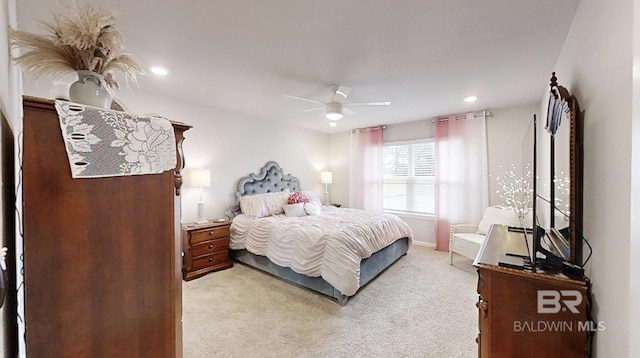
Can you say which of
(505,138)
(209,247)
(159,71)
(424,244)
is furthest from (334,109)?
(424,244)

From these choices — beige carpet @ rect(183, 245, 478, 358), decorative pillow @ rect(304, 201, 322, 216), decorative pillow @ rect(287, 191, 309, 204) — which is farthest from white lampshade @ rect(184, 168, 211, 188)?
decorative pillow @ rect(304, 201, 322, 216)

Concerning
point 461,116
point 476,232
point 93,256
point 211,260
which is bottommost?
point 211,260

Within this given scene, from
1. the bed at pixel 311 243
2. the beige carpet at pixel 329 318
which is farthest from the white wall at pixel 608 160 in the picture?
the bed at pixel 311 243

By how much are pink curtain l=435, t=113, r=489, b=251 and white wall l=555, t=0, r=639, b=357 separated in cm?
288

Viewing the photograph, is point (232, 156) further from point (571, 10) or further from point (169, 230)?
point (571, 10)

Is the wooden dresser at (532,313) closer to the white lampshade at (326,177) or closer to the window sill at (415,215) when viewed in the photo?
the window sill at (415,215)

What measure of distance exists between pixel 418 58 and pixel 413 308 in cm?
240

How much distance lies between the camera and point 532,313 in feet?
Answer: 4.05

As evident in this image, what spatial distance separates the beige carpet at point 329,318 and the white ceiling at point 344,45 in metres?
2.38

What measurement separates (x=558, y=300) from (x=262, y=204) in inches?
138

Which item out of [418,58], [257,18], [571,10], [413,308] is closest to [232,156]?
[257,18]

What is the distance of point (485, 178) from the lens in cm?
407

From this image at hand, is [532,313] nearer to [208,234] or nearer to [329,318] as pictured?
[329,318]

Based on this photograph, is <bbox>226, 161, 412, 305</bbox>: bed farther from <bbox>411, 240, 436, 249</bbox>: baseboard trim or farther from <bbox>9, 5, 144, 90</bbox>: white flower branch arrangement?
<bbox>9, 5, 144, 90</bbox>: white flower branch arrangement
